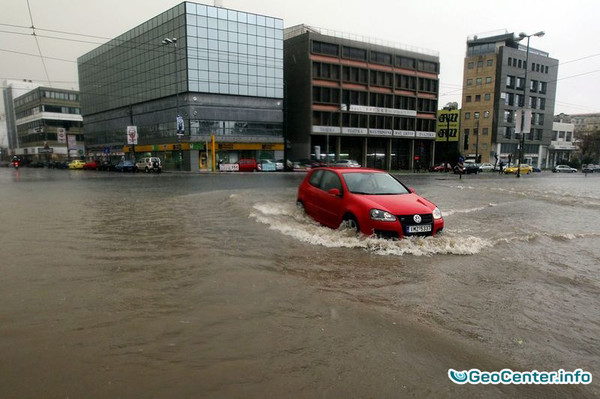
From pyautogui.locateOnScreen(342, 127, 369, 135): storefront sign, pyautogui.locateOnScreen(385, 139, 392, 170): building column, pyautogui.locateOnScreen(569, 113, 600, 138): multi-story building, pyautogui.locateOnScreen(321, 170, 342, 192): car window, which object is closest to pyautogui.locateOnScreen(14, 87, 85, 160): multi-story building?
pyautogui.locateOnScreen(342, 127, 369, 135): storefront sign

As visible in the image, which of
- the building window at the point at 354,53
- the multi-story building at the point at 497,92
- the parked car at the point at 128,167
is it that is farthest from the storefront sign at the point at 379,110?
the parked car at the point at 128,167

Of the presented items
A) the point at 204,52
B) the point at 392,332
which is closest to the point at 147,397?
the point at 392,332

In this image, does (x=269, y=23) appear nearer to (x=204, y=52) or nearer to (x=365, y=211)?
(x=204, y=52)

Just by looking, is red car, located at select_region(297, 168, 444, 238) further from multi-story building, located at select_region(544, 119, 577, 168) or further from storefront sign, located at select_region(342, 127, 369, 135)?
multi-story building, located at select_region(544, 119, 577, 168)

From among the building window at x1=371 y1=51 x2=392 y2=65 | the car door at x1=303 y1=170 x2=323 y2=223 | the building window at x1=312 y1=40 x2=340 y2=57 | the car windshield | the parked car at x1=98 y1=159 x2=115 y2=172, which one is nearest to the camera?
the car windshield

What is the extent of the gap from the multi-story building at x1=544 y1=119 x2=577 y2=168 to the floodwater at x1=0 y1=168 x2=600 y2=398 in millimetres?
91158

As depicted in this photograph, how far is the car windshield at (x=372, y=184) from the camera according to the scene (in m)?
8.15

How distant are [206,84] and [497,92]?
53413mm

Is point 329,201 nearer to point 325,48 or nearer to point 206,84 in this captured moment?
point 206,84

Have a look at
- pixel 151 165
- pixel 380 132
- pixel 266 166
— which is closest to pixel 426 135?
pixel 380 132

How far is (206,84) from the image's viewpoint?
48750 millimetres

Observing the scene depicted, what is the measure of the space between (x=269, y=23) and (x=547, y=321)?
5490 cm

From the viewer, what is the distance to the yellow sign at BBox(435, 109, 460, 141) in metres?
64.8

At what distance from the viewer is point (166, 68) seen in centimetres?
5109
